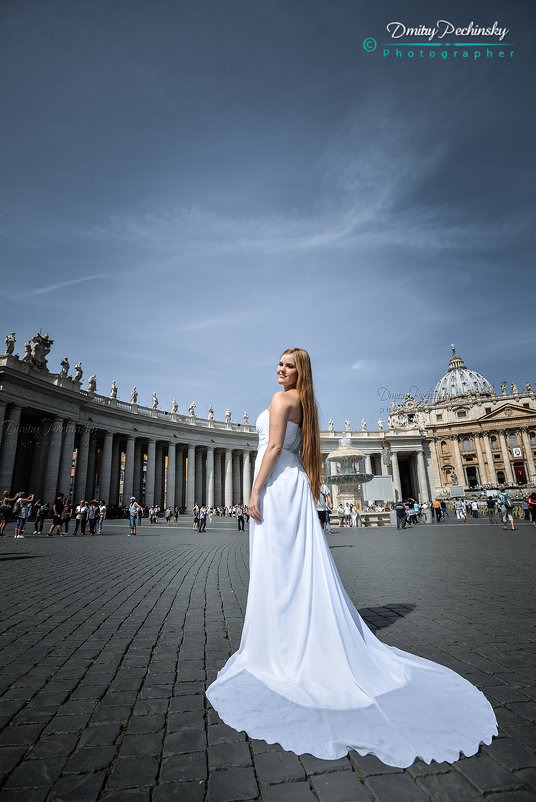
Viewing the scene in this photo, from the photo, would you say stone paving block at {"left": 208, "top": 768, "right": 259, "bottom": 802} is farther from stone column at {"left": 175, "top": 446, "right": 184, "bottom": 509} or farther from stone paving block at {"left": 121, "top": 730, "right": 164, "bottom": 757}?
stone column at {"left": 175, "top": 446, "right": 184, "bottom": 509}

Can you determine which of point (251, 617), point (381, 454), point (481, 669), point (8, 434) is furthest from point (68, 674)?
point (381, 454)

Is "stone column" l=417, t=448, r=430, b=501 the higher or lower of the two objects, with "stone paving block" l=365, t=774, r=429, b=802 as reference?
higher

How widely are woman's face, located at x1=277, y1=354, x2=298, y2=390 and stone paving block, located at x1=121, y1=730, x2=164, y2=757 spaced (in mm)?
2787

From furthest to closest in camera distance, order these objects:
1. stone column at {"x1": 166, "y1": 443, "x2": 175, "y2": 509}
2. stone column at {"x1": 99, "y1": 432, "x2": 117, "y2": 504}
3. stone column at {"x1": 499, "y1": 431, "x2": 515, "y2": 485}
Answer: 1. stone column at {"x1": 499, "y1": 431, "x2": 515, "y2": 485}
2. stone column at {"x1": 166, "y1": 443, "x2": 175, "y2": 509}
3. stone column at {"x1": 99, "y1": 432, "x2": 117, "y2": 504}

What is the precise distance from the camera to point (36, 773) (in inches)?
86.7

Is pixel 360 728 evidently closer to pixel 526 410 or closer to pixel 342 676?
pixel 342 676

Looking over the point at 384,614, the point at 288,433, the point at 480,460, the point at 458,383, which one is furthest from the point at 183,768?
the point at 458,383

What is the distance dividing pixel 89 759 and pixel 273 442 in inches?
92.9

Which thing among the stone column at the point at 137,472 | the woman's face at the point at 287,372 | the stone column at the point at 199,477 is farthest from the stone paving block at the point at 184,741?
the stone column at the point at 199,477

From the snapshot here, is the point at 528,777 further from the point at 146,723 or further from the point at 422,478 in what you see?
the point at 422,478

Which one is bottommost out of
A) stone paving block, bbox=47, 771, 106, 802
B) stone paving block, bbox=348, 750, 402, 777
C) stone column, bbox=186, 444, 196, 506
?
stone paving block, bbox=348, 750, 402, 777

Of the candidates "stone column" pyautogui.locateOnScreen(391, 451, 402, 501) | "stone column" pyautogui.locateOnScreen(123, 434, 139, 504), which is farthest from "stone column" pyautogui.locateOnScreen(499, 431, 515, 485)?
"stone column" pyautogui.locateOnScreen(123, 434, 139, 504)

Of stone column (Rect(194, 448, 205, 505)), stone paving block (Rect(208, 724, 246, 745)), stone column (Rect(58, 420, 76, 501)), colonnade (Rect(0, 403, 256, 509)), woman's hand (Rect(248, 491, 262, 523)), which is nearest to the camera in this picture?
stone paving block (Rect(208, 724, 246, 745))

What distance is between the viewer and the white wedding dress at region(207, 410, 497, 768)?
2.44 metres
